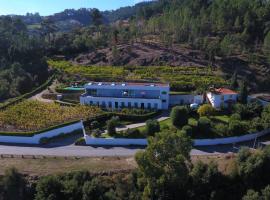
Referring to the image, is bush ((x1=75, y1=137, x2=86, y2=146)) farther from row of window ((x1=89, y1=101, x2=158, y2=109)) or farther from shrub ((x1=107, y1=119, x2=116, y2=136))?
row of window ((x1=89, y1=101, x2=158, y2=109))

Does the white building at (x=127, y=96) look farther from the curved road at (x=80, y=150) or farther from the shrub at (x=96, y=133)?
the curved road at (x=80, y=150)

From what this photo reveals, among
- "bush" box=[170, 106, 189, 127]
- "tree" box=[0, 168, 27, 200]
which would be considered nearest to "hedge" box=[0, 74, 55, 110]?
"tree" box=[0, 168, 27, 200]

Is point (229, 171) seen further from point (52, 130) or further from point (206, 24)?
point (206, 24)

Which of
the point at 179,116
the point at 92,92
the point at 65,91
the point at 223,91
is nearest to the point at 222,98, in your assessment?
the point at 223,91

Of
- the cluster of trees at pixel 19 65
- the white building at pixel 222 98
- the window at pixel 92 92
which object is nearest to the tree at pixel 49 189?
the window at pixel 92 92

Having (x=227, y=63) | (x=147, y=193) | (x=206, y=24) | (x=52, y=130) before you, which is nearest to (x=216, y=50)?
(x=227, y=63)

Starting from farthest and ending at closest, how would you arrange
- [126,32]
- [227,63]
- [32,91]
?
[126,32] → [227,63] → [32,91]

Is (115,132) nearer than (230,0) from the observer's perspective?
Yes
